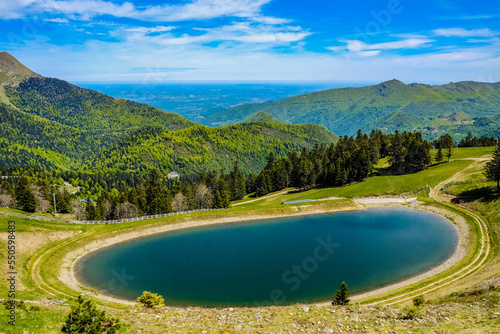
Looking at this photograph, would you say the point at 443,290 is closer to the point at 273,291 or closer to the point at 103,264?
the point at 273,291

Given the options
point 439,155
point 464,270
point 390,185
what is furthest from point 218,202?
point 439,155

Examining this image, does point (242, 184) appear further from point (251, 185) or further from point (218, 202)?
point (218, 202)

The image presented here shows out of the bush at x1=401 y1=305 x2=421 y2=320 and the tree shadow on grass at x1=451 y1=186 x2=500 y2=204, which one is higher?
the tree shadow on grass at x1=451 y1=186 x2=500 y2=204

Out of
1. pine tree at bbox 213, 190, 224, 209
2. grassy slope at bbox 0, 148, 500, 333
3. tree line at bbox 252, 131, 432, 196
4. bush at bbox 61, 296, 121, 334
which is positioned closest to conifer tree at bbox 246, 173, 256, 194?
tree line at bbox 252, 131, 432, 196

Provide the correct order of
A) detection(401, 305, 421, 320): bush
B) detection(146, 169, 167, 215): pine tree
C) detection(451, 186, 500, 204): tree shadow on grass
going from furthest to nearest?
detection(146, 169, 167, 215): pine tree < detection(451, 186, 500, 204): tree shadow on grass < detection(401, 305, 421, 320): bush

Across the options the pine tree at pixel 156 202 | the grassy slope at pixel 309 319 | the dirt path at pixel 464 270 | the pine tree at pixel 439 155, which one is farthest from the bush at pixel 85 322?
the pine tree at pixel 439 155

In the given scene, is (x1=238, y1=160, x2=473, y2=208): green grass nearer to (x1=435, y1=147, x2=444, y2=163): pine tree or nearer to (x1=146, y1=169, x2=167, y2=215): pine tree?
(x1=435, y1=147, x2=444, y2=163): pine tree

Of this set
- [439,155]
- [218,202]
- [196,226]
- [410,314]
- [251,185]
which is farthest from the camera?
[251,185]

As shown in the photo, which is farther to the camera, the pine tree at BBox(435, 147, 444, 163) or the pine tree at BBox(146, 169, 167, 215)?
the pine tree at BBox(435, 147, 444, 163)

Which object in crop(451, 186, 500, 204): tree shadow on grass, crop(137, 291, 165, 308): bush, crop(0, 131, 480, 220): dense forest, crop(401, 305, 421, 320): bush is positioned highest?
crop(0, 131, 480, 220): dense forest
